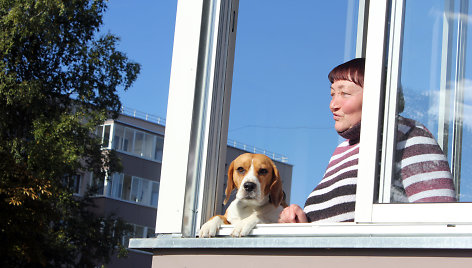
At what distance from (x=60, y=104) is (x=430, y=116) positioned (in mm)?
22623

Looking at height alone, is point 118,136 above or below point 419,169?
above

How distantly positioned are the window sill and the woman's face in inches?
28.5

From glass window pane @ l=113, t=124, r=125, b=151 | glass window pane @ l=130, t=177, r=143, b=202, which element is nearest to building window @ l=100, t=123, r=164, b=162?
glass window pane @ l=113, t=124, r=125, b=151

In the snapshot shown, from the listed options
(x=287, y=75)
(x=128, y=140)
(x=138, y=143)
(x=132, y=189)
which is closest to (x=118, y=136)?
(x=128, y=140)

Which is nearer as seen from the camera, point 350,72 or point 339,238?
point 339,238

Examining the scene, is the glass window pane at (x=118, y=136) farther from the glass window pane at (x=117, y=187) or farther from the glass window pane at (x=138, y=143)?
the glass window pane at (x=117, y=187)

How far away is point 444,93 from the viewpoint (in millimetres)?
2693

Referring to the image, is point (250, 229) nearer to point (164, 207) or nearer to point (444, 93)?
point (164, 207)

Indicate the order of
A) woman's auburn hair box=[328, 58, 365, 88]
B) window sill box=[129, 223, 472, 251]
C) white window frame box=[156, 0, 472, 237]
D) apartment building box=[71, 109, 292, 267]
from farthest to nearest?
apartment building box=[71, 109, 292, 267] < woman's auburn hair box=[328, 58, 365, 88] < white window frame box=[156, 0, 472, 237] < window sill box=[129, 223, 472, 251]

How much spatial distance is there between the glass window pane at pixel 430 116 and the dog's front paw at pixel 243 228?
57cm

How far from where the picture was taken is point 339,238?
2555mm

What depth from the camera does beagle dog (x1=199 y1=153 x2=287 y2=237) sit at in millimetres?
3199

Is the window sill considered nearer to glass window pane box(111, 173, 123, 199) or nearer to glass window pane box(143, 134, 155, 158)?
glass window pane box(111, 173, 123, 199)

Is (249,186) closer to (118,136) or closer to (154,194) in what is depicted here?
(154,194)
